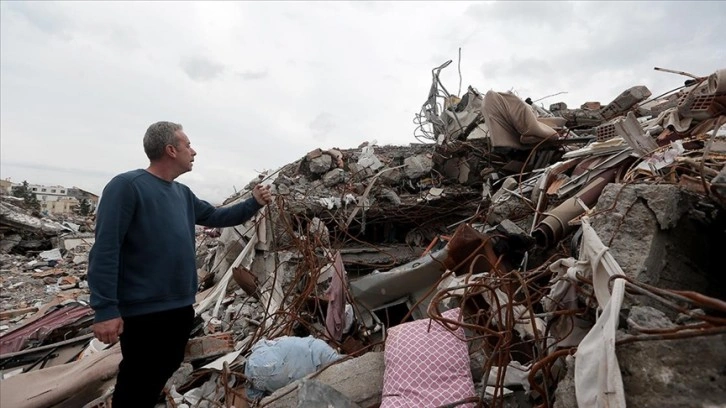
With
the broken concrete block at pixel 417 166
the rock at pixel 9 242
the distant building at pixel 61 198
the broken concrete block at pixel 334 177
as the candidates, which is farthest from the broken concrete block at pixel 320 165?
the distant building at pixel 61 198

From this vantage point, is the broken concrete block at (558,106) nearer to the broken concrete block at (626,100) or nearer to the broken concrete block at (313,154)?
the broken concrete block at (626,100)

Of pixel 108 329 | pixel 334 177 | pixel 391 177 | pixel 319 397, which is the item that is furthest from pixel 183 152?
pixel 391 177

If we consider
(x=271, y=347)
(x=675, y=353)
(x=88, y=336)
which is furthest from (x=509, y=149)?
(x=88, y=336)

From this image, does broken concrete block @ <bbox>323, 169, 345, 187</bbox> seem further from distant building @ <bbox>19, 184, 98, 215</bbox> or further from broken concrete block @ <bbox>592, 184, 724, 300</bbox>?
distant building @ <bbox>19, 184, 98, 215</bbox>

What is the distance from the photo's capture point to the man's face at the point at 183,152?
2.31 metres

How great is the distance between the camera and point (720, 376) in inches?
46.7

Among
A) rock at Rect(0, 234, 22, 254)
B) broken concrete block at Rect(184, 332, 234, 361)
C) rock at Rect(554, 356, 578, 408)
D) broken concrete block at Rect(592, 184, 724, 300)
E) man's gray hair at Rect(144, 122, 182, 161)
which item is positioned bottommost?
broken concrete block at Rect(184, 332, 234, 361)

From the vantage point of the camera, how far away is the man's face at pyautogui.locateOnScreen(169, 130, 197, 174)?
2.31 m

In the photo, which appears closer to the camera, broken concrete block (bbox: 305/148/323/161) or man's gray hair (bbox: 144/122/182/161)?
man's gray hair (bbox: 144/122/182/161)

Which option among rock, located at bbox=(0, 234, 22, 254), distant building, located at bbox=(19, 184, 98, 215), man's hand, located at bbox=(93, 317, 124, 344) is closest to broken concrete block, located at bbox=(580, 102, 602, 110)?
man's hand, located at bbox=(93, 317, 124, 344)

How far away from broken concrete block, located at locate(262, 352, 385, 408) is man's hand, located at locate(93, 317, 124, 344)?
1015 mm

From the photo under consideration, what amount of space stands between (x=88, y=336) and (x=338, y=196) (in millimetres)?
3374

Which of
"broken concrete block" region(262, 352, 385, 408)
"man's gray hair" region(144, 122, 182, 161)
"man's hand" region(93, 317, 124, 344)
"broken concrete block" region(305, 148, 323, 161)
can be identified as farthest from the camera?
"broken concrete block" region(305, 148, 323, 161)

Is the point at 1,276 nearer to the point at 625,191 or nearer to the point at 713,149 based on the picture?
the point at 625,191
